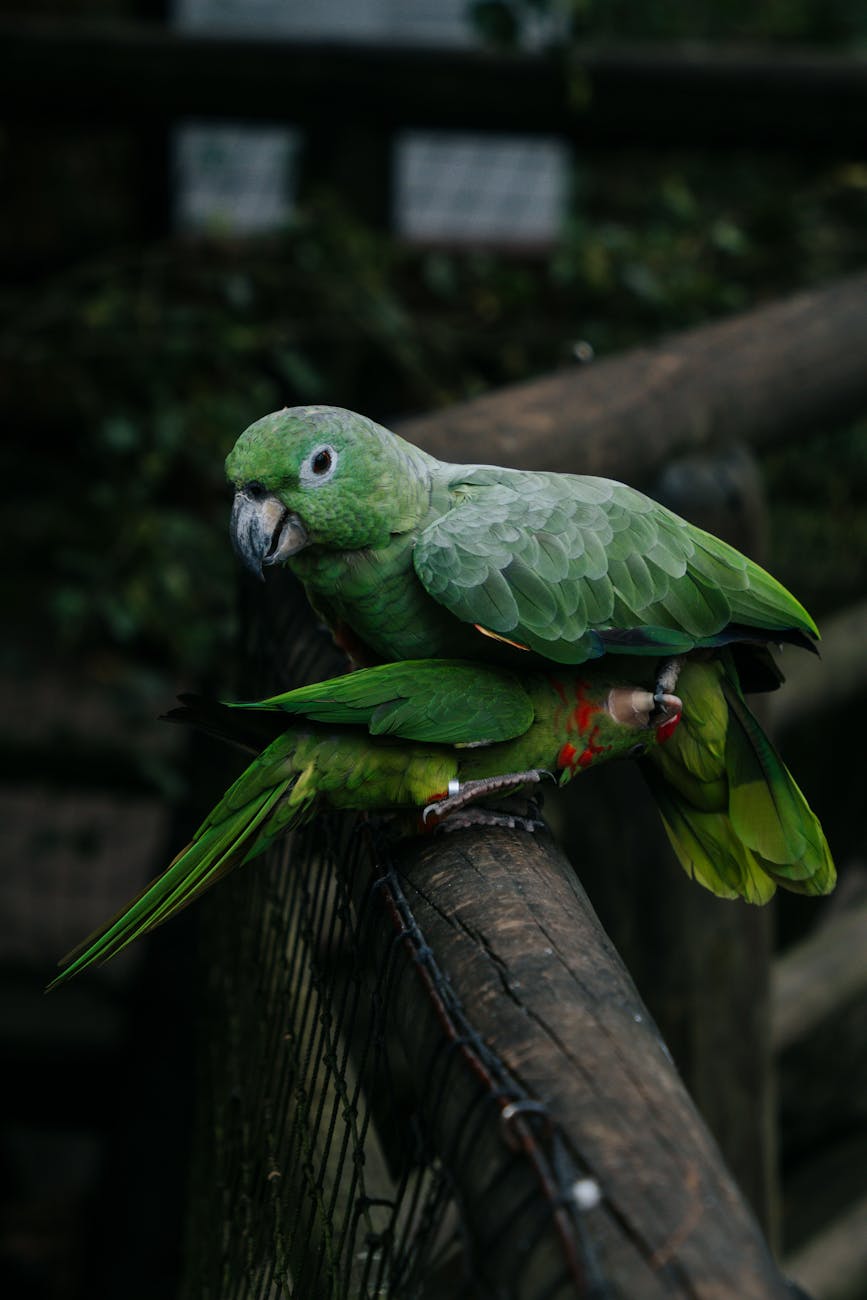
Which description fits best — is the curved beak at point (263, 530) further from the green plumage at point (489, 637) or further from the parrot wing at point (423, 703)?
the parrot wing at point (423, 703)

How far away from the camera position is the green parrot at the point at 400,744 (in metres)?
1.12

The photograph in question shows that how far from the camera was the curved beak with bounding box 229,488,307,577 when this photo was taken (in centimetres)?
126

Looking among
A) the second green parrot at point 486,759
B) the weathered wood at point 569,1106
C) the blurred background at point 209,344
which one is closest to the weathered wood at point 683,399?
the blurred background at point 209,344

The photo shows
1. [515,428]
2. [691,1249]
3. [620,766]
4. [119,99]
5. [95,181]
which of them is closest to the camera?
[691,1249]

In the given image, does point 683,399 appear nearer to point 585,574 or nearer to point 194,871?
point 585,574

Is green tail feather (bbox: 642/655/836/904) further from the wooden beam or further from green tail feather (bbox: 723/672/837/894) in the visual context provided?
the wooden beam

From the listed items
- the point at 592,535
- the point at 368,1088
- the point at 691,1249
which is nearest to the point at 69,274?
the point at 592,535

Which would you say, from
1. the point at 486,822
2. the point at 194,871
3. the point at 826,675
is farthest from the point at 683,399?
the point at 194,871

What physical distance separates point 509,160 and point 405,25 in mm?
681

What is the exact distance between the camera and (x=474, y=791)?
118 centimetres

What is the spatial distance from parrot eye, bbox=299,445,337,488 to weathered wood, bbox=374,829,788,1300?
452mm

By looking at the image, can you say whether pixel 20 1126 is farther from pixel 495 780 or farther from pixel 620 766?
pixel 495 780

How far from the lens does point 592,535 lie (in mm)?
1275

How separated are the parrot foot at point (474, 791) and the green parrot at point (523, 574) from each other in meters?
0.11
